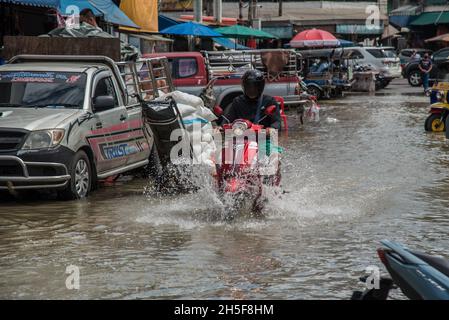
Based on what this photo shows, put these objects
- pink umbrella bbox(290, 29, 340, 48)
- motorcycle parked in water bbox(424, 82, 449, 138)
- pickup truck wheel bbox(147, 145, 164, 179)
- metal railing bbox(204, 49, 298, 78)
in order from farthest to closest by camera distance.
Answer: pink umbrella bbox(290, 29, 340, 48)
metal railing bbox(204, 49, 298, 78)
motorcycle parked in water bbox(424, 82, 449, 138)
pickup truck wheel bbox(147, 145, 164, 179)

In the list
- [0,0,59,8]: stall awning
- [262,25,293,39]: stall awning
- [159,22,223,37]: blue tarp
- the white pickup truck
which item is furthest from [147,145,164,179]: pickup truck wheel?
[262,25,293,39]: stall awning

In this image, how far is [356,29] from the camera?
58.0m

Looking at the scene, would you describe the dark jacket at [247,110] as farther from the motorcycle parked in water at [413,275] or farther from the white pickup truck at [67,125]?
the motorcycle parked in water at [413,275]

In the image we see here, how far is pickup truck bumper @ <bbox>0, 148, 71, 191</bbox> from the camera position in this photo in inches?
406

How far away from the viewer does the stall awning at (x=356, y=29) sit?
187 feet

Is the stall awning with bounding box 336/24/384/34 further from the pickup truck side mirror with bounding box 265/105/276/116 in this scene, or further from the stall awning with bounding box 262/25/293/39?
the pickup truck side mirror with bounding box 265/105/276/116

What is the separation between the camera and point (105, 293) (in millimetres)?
6402

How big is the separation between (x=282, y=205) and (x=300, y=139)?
9.31 metres

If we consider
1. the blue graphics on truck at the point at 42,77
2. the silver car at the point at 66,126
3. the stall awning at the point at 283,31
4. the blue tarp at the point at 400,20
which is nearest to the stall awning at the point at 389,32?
the blue tarp at the point at 400,20

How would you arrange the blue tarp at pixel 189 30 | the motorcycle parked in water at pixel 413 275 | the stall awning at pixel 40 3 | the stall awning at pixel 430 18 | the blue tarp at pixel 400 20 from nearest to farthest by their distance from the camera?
the motorcycle parked in water at pixel 413 275
the stall awning at pixel 40 3
the blue tarp at pixel 189 30
the stall awning at pixel 430 18
the blue tarp at pixel 400 20

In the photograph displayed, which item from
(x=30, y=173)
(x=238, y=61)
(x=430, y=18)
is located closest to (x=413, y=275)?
(x=30, y=173)

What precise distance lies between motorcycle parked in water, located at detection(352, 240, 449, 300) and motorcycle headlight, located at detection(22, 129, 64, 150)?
6637 mm

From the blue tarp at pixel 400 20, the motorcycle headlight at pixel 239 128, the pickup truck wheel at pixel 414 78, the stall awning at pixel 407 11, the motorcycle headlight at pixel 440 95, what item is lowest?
the pickup truck wheel at pixel 414 78

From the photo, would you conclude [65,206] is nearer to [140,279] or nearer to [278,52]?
[140,279]
